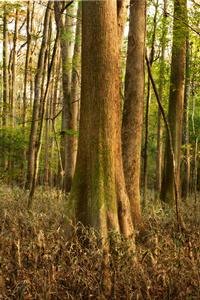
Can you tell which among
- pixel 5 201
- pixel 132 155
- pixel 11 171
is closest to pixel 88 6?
pixel 132 155

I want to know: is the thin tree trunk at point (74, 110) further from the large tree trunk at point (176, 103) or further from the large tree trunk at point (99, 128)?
the large tree trunk at point (99, 128)

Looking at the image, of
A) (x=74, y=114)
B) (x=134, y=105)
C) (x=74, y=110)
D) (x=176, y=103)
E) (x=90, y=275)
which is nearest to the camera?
(x=90, y=275)

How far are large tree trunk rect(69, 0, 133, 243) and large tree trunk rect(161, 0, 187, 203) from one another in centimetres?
571

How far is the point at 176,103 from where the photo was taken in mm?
11664

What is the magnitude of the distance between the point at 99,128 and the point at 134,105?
2286 millimetres

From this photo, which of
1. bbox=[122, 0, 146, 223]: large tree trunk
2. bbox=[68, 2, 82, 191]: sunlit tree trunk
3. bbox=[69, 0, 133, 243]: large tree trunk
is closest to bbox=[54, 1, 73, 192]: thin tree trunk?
bbox=[68, 2, 82, 191]: sunlit tree trunk

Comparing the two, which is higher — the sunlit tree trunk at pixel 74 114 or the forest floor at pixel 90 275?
the sunlit tree trunk at pixel 74 114

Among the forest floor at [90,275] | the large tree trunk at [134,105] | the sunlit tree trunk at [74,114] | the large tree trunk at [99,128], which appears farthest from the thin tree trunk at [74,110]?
the forest floor at [90,275]

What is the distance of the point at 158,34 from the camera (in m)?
14.4

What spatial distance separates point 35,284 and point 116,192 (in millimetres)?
1995

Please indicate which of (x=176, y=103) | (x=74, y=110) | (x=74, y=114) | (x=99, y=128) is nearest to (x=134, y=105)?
(x=99, y=128)

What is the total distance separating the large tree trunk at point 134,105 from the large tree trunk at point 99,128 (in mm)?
1819

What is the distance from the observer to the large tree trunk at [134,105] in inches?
293

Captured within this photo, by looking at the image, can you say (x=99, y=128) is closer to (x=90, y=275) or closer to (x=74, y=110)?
(x=90, y=275)
